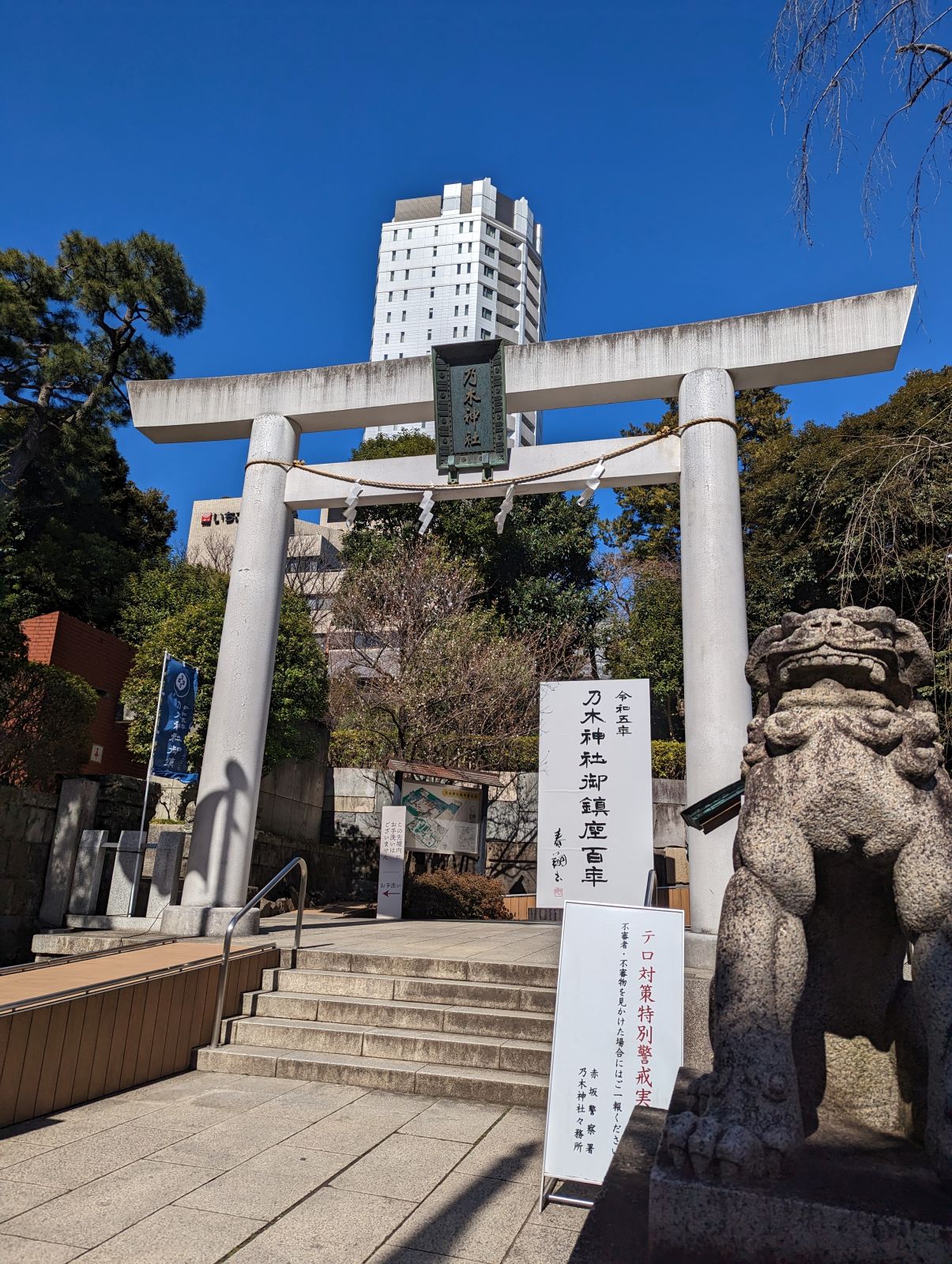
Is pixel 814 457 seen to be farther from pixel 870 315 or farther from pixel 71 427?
pixel 71 427

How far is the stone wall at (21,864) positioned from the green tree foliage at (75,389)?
9.58 meters

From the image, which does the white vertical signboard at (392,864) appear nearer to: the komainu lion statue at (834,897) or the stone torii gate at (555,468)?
the stone torii gate at (555,468)

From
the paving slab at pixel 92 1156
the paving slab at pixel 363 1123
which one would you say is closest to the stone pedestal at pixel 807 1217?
the paving slab at pixel 363 1123

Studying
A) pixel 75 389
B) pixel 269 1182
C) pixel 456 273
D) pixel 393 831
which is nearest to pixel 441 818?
pixel 393 831

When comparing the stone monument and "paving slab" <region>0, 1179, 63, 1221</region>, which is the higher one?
the stone monument

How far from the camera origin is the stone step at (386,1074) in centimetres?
482

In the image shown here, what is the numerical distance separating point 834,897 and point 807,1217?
3.05 ft

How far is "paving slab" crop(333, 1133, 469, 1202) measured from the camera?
11.5ft

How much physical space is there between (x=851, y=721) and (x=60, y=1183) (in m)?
3.66

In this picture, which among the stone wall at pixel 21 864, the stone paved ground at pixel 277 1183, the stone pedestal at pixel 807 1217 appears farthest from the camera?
the stone wall at pixel 21 864

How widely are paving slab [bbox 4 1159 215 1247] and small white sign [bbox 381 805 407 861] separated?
26.4ft

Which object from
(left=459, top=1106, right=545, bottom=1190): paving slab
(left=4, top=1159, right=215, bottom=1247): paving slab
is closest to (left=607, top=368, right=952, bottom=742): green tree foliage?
(left=459, top=1106, right=545, bottom=1190): paving slab

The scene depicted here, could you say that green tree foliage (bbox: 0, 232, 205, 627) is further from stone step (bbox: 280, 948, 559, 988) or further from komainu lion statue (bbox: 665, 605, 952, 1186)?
komainu lion statue (bbox: 665, 605, 952, 1186)

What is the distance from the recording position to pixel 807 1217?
6.56 feet
